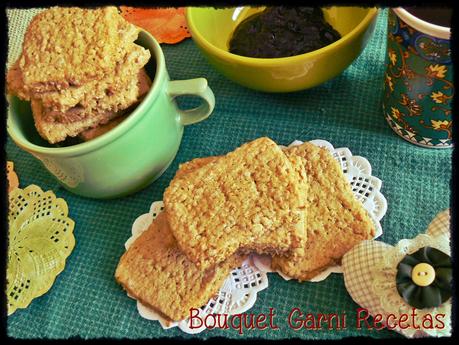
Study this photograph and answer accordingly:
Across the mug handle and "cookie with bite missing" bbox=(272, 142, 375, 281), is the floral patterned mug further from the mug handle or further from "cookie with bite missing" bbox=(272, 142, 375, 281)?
the mug handle

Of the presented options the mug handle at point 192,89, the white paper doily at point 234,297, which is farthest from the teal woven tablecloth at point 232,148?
the mug handle at point 192,89

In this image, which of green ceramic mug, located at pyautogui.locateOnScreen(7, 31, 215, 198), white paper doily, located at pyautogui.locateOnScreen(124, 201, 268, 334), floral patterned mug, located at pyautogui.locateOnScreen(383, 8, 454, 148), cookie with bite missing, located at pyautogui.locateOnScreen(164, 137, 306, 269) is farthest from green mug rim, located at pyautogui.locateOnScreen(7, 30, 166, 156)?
floral patterned mug, located at pyautogui.locateOnScreen(383, 8, 454, 148)

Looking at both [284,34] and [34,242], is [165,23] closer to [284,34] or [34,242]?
[284,34]

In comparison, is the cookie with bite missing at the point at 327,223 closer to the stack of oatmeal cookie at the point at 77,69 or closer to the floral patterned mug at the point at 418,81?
the floral patterned mug at the point at 418,81


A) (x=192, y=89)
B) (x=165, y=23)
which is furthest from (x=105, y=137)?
(x=165, y=23)

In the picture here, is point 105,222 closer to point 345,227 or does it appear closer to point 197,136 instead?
point 197,136

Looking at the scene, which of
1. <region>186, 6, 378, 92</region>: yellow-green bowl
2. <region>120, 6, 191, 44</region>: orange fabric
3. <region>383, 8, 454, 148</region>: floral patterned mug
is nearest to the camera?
<region>383, 8, 454, 148</region>: floral patterned mug
